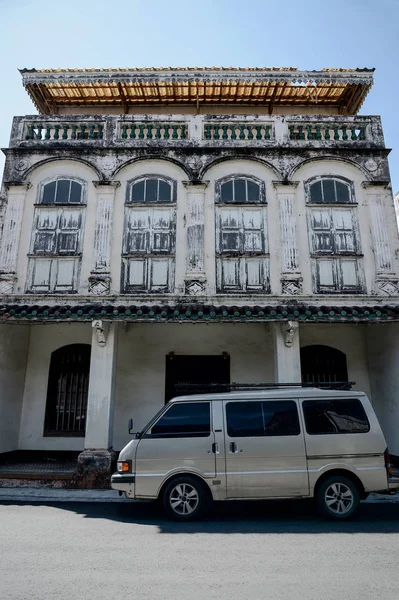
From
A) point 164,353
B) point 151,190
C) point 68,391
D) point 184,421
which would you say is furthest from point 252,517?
point 151,190

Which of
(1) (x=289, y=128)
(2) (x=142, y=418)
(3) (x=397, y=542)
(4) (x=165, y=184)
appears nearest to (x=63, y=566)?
(3) (x=397, y=542)

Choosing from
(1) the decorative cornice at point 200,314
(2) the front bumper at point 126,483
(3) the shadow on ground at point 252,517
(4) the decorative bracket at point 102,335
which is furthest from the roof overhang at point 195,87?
(3) the shadow on ground at point 252,517

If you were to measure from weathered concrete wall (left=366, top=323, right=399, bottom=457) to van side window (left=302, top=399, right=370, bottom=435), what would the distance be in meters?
3.93

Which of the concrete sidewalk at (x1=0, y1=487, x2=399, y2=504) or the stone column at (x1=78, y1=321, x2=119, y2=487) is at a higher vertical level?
the stone column at (x1=78, y1=321, x2=119, y2=487)

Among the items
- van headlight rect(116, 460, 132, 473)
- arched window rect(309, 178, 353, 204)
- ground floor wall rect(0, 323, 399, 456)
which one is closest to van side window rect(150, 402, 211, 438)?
van headlight rect(116, 460, 132, 473)

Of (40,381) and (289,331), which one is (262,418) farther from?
(40,381)

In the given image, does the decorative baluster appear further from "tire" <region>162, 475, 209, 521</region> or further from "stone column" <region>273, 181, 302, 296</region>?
"tire" <region>162, 475, 209, 521</region>

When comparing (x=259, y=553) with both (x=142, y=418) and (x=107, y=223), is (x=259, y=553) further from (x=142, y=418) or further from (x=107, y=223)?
(x=107, y=223)

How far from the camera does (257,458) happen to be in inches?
263

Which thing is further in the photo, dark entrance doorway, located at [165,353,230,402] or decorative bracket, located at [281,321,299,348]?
dark entrance doorway, located at [165,353,230,402]

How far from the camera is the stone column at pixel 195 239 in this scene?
10875mm

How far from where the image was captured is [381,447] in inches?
267

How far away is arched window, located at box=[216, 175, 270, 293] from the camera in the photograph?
36.1 feet

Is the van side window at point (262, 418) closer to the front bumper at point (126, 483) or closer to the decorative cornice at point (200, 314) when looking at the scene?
the front bumper at point (126, 483)
